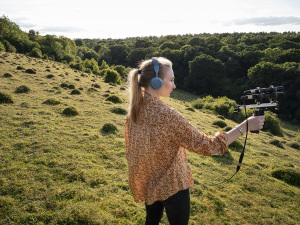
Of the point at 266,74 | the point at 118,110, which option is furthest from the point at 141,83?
the point at 266,74

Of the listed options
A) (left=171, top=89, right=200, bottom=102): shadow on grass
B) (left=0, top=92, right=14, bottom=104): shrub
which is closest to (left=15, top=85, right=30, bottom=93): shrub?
(left=0, top=92, right=14, bottom=104): shrub

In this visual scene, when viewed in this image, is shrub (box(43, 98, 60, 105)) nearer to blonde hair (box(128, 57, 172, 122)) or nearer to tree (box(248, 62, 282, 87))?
blonde hair (box(128, 57, 172, 122))

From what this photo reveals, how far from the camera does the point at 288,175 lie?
941 centimetres

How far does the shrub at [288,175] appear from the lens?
913 centimetres

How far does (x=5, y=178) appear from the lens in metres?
5.57

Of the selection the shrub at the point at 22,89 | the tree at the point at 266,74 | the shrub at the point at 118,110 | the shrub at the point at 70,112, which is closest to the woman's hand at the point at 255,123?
the shrub at the point at 70,112

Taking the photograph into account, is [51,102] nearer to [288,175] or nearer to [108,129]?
[108,129]

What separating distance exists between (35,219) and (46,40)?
8332 centimetres

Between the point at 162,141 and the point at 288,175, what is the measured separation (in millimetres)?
10108

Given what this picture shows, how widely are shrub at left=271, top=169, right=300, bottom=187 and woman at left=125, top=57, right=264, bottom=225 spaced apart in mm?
9319

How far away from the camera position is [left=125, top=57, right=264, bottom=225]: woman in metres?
1.97

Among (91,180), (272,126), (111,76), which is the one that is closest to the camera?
(91,180)

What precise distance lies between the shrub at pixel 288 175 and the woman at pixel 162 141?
9.32 metres

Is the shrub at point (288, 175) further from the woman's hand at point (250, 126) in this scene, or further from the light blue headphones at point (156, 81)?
the light blue headphones at point (156, 81)
